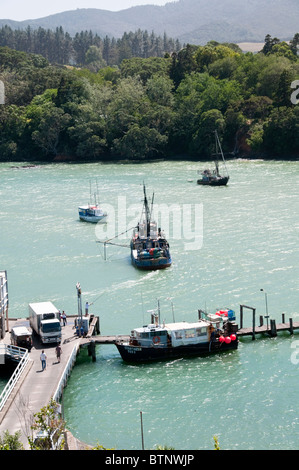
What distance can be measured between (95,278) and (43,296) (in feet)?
21.1

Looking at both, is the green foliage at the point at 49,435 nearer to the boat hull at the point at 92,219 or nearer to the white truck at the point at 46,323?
the white truck at the point at 46,323

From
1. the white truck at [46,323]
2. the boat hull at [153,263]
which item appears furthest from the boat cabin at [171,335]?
the boat hull at [153,263]

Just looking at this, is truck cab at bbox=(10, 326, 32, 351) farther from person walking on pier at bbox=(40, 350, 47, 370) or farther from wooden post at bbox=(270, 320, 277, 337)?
wooden post at bbox=(270, 320, 277, 337)

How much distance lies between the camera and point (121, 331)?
4906 cm

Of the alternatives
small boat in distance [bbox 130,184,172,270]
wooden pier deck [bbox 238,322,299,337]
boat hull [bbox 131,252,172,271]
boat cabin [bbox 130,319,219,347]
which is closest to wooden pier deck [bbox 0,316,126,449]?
boat cabin [bbox 130,319,219,347]

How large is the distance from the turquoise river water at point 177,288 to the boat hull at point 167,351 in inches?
22.5

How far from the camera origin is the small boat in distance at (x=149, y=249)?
213ft

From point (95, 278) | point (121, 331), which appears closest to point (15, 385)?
point (121, 331)

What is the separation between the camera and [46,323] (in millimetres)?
44906

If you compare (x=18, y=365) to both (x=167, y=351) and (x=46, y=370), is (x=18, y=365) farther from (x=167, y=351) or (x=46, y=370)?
(x=167, y=351)

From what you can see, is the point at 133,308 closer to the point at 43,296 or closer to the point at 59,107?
the point at 43,296

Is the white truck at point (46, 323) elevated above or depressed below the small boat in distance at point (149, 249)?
below
